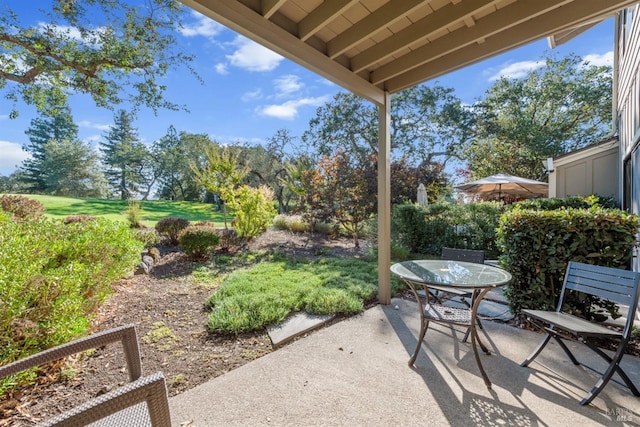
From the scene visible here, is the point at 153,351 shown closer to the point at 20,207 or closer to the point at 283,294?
the point at 283,294

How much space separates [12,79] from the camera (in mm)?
5895

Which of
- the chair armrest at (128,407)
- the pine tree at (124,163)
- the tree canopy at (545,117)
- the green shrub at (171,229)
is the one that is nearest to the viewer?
the chair armrest at (128,407)


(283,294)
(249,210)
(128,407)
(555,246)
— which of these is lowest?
(283,294)

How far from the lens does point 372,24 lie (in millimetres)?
2238

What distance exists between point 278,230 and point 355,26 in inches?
321

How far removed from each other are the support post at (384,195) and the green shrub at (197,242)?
395 centimetres

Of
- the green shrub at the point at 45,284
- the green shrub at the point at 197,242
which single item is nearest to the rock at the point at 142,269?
the green shrub at the point at 197,242

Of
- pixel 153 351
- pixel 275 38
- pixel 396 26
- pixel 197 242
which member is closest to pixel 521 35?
pixel 396 26

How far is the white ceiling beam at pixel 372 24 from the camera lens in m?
2.03

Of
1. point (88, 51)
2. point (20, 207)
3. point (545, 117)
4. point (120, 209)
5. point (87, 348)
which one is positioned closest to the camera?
point (87, 348)

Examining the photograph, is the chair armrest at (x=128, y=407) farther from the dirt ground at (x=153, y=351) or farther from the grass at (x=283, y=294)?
the grass at (x=283, y=294)

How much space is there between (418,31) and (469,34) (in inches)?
16.8

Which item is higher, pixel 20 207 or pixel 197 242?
pixel 20 207

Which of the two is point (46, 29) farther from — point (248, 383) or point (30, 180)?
point (30, 180)
